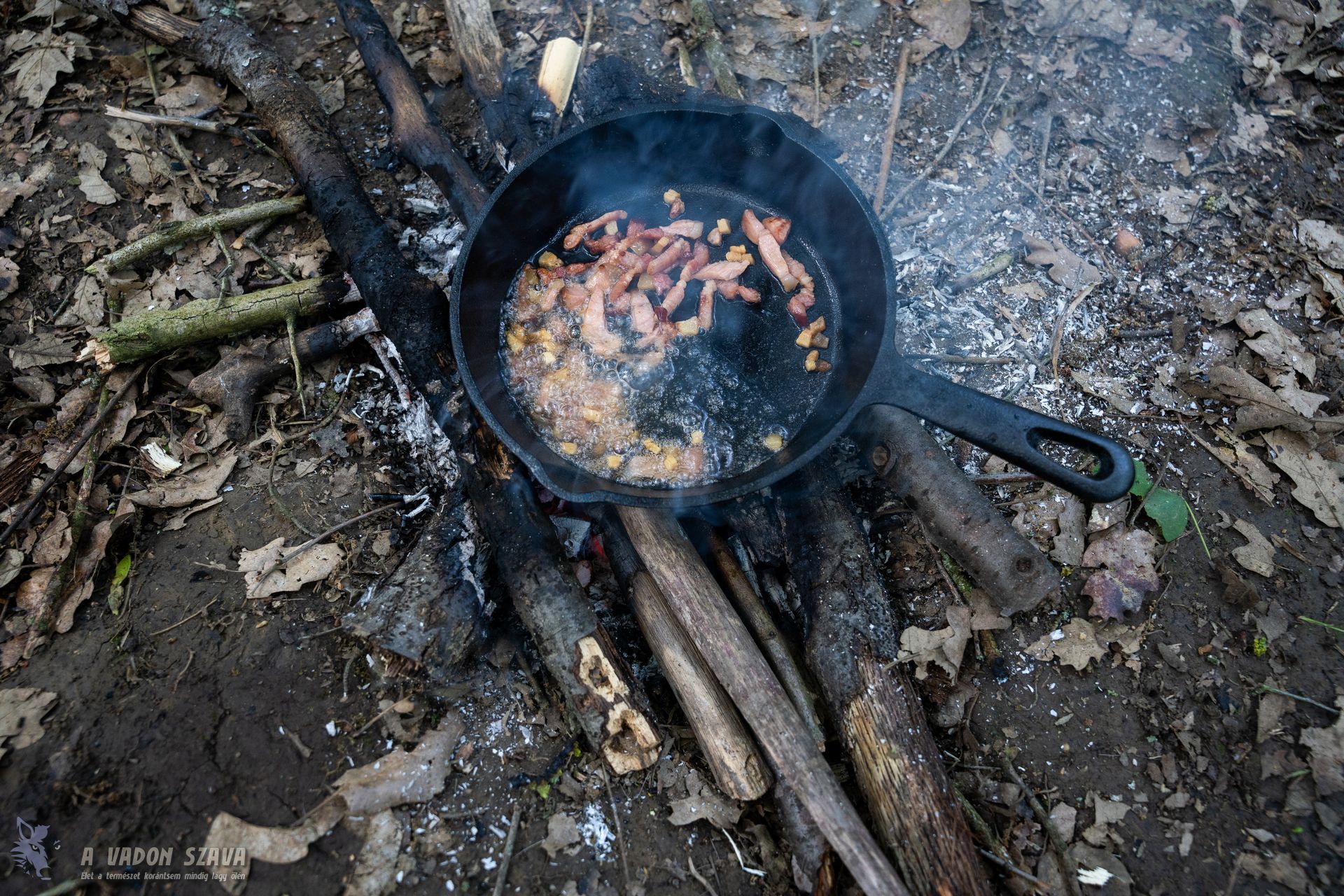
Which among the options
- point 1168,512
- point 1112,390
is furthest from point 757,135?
point 1168,512

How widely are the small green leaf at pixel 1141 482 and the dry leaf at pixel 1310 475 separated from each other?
64 cm

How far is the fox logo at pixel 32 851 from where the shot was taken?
98.0 inches

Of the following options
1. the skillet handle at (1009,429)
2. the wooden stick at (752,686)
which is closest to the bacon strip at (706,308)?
the wooden stick at (752,686)

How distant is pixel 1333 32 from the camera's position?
14.8 feet

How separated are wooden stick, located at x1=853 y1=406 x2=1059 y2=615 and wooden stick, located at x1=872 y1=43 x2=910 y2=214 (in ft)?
5.84

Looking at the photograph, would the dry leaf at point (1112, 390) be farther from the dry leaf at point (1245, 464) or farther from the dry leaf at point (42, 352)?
the dry leaf at point (42, 352)

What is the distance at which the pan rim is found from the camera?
271cm

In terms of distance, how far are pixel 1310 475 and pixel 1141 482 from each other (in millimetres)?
816

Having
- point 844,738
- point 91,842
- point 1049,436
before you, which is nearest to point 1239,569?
point 1049,436

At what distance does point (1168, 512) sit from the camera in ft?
11.0

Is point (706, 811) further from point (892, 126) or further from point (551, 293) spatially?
point (892, 126)

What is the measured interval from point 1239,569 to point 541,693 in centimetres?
328

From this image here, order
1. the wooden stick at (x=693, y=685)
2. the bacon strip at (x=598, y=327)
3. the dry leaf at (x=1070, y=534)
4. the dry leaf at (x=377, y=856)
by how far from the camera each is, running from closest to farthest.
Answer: the dry leaf at (x=377, y=856) < the wooden stick at (x=693, y=685) < the dry leaf at (x=1070, y=534) < the bacon strip at (x=598, y=327)

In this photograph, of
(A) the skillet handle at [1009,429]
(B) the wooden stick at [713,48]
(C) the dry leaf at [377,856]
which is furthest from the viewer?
(B) the wooden stick at [713,48]
